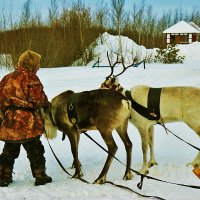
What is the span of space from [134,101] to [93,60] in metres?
21.5

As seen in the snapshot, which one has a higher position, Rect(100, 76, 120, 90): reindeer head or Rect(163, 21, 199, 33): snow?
Rect(163, 21, 199, 33): snow

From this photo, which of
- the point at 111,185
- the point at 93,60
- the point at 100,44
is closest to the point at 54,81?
the point at 111,185

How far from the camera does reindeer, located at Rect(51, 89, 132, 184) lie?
20.4ft

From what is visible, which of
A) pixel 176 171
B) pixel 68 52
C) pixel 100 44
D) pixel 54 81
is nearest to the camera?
pixel 176 171

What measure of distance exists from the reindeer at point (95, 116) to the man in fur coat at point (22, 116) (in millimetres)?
575

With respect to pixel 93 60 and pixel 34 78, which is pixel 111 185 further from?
pixel 93 60

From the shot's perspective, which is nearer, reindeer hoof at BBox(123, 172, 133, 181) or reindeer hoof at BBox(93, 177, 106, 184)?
reindeer hoof at BBox(93, 177, 106, 184)

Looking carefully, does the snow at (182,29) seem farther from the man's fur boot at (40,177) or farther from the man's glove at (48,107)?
the man's fur boot at (40,177)

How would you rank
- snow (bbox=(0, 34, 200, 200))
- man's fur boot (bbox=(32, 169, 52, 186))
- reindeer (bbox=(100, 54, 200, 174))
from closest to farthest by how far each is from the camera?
snow (bbox=(0, 34, 200, 200))
man's fur boot (bbox=(32, 169, 52, 186))
reindeer (bbox=(100, 54, 200, 174))

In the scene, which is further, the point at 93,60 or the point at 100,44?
the point at 100,44

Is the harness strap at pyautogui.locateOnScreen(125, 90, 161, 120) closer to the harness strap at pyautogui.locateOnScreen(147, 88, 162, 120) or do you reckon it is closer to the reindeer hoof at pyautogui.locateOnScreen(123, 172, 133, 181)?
the harness strap at pyautogui.locateOnScreen(147, 88, 162, 120)

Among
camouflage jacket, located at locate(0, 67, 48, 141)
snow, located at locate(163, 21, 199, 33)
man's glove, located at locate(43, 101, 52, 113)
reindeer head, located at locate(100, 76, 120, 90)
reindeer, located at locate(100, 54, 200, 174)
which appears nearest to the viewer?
camouflage jacket, located at locate(0, 67, 48, 141)

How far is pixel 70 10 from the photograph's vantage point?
29.0 meters

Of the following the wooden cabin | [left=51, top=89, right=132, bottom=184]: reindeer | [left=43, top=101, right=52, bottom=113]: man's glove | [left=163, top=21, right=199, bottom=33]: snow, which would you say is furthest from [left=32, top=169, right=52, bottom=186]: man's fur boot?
[left=163, top=21, right=199, bottom=33]: snow
